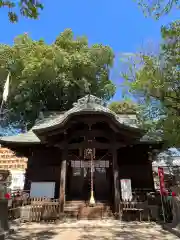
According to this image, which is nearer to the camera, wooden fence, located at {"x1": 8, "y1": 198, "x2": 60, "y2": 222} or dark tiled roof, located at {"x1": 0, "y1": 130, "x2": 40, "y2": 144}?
wooden fence, located at {"x1": 8, "y1": 198, "x2": 60, "y2": 222}

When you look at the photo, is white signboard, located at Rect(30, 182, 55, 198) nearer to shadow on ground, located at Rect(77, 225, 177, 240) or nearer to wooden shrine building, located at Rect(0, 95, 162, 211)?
wooden shrine building, located at Rect(0, 95, 162, 211)

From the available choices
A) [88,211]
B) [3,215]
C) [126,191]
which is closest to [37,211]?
[88,211]

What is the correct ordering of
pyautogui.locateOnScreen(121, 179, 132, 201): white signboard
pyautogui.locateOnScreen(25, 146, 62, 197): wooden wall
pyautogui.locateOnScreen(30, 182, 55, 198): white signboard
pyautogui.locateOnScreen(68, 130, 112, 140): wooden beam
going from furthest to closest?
pyautogui.locateOnScreen(25, 146, 62, 197): wooden wall → pyautogui.locateOnScreen(68, 130, 112, 140): wooden beam → pyautogui.locateOnScreen(30, 182, 55, 198): white signboard → pyautogui.locateOnScreen(121, 179, 132, 201): white signboard

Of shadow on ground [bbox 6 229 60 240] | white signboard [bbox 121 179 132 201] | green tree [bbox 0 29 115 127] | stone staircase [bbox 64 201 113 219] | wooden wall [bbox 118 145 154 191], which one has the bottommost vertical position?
shadow on ground [bbox 6 229 60 240]

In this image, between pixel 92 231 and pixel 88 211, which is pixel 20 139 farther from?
pixel 92 231

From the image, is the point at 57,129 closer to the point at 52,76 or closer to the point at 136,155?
the point at 136,155

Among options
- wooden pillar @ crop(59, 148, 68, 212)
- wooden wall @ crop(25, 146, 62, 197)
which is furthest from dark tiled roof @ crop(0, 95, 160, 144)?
wooden pillar @ crop(59, 148, 68, 212)

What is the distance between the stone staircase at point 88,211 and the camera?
1132 cm

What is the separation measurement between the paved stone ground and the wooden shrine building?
163cm

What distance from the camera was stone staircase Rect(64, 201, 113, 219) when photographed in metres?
11.3

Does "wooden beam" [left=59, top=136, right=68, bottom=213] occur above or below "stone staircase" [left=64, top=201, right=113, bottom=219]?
above

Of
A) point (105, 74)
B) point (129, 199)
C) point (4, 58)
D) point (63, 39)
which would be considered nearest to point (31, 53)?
point (4, 58)

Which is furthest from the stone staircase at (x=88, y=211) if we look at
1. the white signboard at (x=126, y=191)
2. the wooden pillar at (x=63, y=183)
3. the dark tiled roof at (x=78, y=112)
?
the dark tiled roof at (x=78, y=112)

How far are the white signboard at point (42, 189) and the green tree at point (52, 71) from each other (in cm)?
1296
